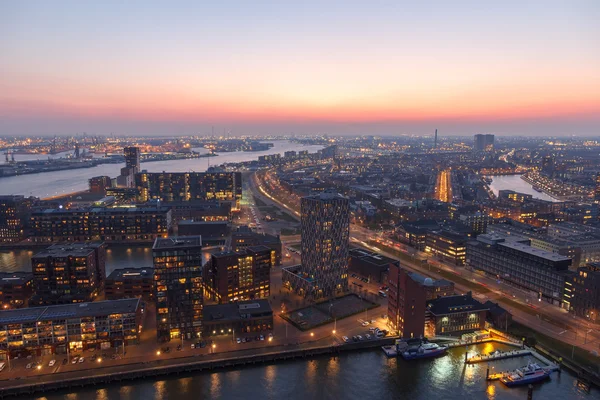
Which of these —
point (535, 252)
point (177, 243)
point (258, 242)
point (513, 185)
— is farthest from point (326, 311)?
point (513, 185)

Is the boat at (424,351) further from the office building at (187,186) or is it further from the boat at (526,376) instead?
the office building at (187,186)

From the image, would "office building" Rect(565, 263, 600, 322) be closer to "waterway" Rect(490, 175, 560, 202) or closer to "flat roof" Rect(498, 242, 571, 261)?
"flat roof" Rect(498, 242, 571, 261)

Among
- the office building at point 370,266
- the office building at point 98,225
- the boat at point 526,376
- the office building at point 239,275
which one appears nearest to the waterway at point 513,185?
Answer: the office building at point 370,266

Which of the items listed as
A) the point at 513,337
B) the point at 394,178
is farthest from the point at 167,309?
the point at 394,178

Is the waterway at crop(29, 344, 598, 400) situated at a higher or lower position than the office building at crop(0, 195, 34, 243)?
lower

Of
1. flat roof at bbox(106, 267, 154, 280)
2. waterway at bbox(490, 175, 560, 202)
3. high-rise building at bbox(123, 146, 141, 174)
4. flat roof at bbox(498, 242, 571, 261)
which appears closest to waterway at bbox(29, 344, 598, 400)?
flat roof at bbox(106, 267, 154, 280)

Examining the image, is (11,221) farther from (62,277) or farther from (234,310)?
(234,310)
